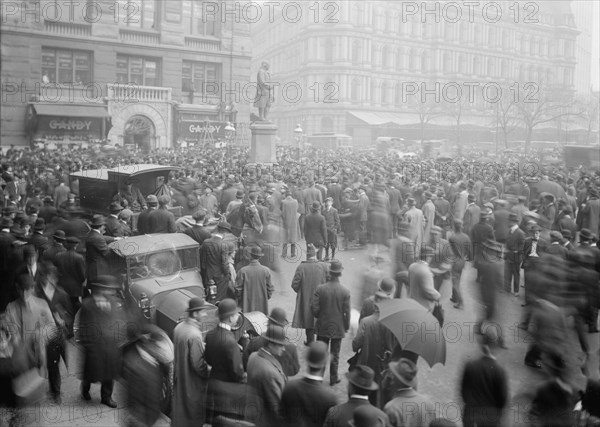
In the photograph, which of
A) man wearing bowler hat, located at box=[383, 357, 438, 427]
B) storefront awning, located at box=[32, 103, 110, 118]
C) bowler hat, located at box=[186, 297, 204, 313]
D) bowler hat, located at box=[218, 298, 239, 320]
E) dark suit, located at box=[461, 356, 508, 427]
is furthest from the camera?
storefront awning, located at box=[32, 103, 110, 118]

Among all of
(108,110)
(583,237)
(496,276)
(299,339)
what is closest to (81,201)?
(299,339)

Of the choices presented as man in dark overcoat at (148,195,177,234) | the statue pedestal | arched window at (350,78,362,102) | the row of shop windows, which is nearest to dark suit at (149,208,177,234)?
man in dark overcoat at (148,195,177,234)

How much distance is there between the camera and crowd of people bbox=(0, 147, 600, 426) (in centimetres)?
513

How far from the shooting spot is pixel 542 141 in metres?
66.8

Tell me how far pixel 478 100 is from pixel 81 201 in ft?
218

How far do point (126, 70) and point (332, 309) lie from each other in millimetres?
36342

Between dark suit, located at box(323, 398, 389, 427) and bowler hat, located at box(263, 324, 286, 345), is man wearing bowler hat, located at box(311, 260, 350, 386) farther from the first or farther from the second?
dark suit, located at box(323, 398, 389, 427)

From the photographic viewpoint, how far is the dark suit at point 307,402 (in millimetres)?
4742

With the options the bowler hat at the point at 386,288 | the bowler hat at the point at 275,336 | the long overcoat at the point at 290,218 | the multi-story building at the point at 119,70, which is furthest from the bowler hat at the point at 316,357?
the multi-story building at the point at 119,70

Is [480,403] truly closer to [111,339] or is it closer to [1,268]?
[111,339]

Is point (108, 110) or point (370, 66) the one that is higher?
point (370, 66)

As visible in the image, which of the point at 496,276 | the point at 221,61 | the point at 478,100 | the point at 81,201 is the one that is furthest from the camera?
the point at 478,100

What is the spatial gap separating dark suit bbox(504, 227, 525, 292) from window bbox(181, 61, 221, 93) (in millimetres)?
33727

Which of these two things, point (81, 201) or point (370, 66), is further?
point (370, 66)
